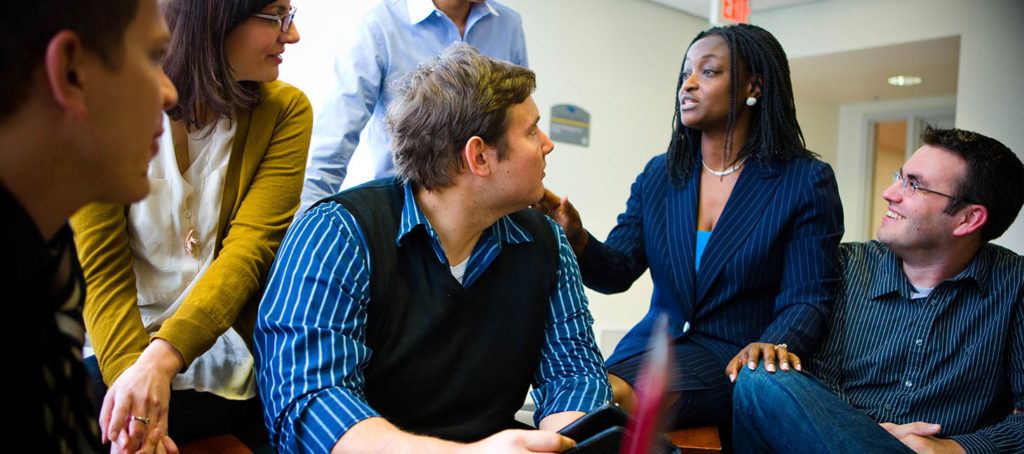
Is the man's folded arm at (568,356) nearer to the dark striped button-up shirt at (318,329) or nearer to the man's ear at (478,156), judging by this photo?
the dark striped button-up shirt at (318,329)

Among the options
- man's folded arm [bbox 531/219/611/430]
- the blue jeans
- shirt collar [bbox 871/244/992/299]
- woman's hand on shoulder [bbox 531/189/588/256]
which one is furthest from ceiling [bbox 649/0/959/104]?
man's folded arm [bbox 531/219/611/430]

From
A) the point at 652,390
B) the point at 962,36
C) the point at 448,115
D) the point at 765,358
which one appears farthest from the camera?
the point at 962,36

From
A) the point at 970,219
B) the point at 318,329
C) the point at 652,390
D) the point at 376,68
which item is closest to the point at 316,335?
the point at 318,329

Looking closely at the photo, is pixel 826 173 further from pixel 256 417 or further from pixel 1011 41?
pixel 1011 41

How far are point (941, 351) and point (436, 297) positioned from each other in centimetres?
129

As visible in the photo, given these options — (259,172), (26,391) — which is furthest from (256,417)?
(26,391)

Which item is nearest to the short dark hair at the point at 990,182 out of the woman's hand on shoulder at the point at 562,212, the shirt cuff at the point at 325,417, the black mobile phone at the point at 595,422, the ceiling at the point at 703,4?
the woman's hand on shoulder at the point at 562,212

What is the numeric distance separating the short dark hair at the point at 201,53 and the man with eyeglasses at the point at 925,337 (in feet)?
4.26

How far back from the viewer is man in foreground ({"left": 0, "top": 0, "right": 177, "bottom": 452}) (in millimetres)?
597

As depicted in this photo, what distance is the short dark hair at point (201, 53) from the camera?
1.49 meters

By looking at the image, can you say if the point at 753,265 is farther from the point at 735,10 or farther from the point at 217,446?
the point at 735,10

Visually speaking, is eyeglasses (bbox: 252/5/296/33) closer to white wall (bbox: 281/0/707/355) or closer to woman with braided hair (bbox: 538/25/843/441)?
woman with braided hair (bbox: 538/25/843/441)

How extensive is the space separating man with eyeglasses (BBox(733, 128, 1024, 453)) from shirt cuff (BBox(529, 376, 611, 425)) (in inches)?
17.0

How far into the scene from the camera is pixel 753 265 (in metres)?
2.02
